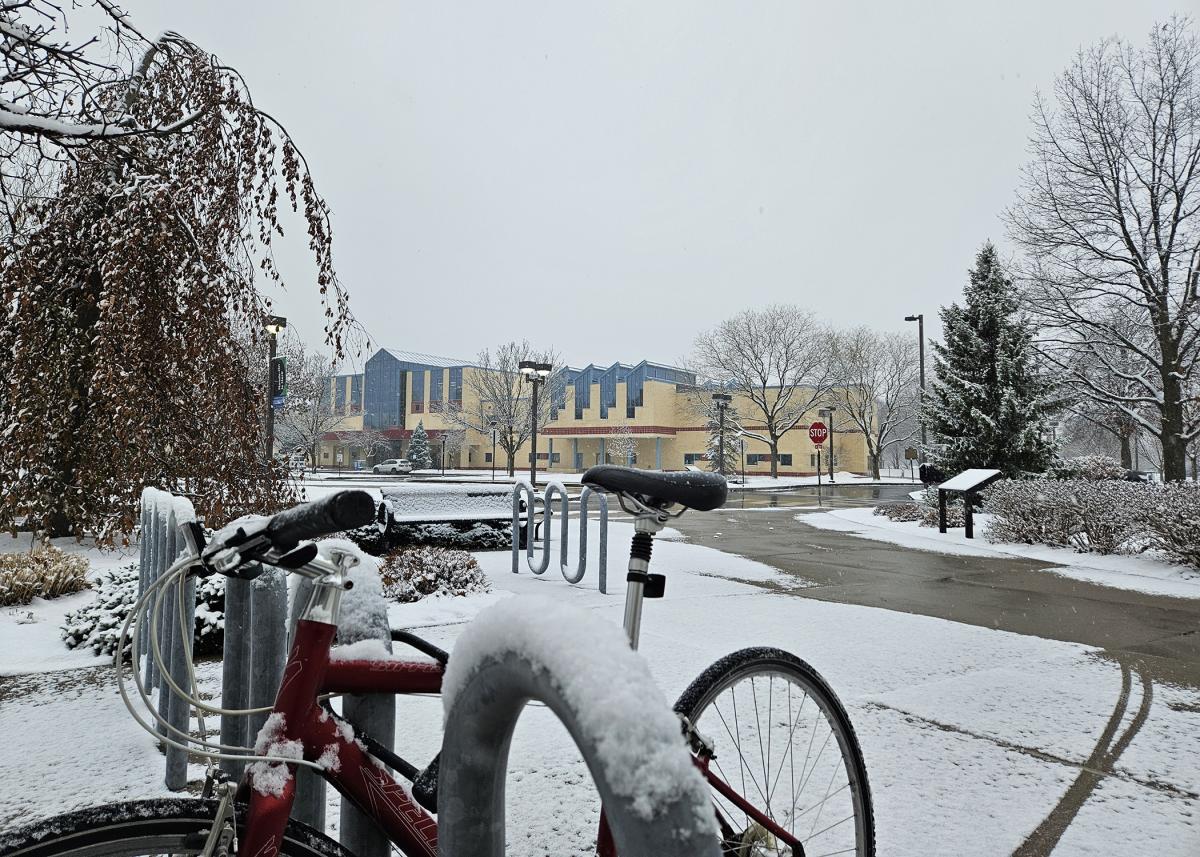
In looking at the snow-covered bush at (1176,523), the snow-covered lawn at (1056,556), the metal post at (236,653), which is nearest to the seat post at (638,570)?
the metal post at (236,653)

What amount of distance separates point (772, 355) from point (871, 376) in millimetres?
8638

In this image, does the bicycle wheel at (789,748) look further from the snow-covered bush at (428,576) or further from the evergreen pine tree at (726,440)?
the evergreen pine tree at (726,440)

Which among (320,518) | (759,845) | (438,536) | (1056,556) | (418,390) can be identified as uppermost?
(418,390)

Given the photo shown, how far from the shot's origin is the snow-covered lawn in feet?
26.5

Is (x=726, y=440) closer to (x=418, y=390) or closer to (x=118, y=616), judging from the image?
(x=418, y=390)

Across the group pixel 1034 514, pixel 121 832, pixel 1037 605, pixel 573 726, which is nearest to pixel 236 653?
pixel 121 832

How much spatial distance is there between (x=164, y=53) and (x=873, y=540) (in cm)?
1179

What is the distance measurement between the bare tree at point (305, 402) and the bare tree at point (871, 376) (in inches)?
1203

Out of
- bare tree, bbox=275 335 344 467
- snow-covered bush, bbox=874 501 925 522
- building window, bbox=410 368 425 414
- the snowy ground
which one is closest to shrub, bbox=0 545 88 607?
the snowy ground

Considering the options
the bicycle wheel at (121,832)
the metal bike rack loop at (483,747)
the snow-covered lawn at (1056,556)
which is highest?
the metal bike rack loop at (483,747)

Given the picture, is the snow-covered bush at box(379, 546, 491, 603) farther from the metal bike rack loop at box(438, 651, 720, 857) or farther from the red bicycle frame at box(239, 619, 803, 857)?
the metal bike rack loop at box(438, 651, 720, 857)

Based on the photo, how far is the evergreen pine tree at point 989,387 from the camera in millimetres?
17750

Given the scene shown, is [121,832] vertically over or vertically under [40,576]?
over

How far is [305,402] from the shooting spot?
40.7 m
